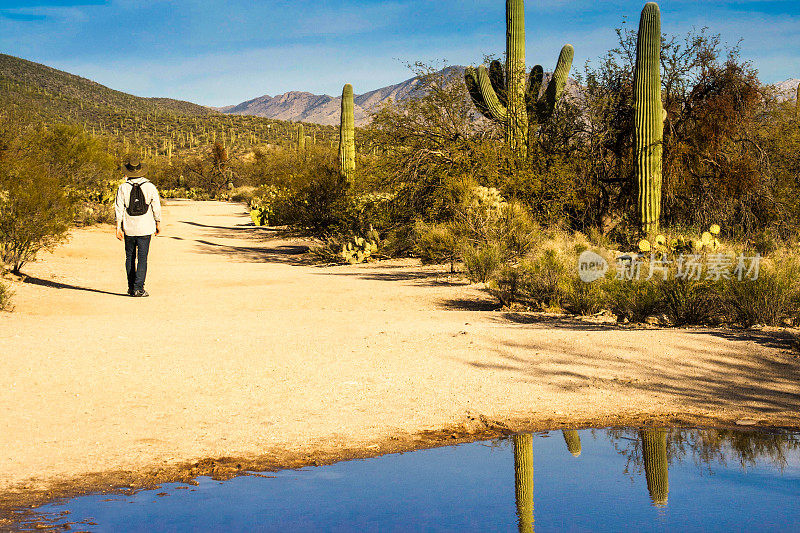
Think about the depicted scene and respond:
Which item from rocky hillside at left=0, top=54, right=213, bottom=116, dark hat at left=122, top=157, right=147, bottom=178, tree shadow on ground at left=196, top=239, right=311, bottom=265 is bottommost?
tree shadow on ground at left=196, top=239, right=311, bottom=265

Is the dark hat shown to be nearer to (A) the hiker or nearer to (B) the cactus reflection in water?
(A) the hiker

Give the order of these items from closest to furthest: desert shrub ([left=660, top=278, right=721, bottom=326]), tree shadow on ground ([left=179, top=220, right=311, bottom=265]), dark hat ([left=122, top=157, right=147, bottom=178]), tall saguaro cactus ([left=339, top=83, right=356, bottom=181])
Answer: desert shrub ([left=660, top=278, right=721, bottom=326]) < dark hat ([left=122, top=157, right=147, bottom=178]) < tree shadow on ground ([left=179, top=220, right=311, bottom=265]) < tall saguaro cactus ([left=339, top=83, right=356, bottom=181])

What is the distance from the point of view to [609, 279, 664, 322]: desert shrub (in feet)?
31.9

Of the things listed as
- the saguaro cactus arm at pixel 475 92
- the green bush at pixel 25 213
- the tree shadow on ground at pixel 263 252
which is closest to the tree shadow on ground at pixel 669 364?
the green bush at pixel 25 213

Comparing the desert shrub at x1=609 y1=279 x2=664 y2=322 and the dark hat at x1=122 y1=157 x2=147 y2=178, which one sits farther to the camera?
the dark hat at x1=122 y1=157 x2=147 y2=178

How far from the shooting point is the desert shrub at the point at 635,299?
973cm

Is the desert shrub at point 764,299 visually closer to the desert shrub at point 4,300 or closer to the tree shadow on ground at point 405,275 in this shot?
the tree shadow on ground at point 405,275

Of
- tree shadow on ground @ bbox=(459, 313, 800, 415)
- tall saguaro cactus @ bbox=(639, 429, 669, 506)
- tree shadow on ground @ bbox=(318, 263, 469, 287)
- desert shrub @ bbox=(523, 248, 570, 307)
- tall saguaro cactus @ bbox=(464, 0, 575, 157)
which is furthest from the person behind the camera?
Answer: tall saguaro cactus @ bbox=(464, 0, 575, 157)

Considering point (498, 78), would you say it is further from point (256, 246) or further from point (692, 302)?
point (692, 302)

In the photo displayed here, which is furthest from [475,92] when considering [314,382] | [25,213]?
[314,382]

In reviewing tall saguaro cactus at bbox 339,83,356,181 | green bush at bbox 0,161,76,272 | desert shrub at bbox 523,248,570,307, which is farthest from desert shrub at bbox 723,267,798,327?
tall saguaro cactus at bbox 339,83,356,181

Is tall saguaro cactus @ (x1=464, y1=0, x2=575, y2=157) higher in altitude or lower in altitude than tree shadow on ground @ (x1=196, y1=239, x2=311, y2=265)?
higher

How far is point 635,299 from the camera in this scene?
9.88 meters

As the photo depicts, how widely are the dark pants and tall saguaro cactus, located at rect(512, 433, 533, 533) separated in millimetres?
8598
